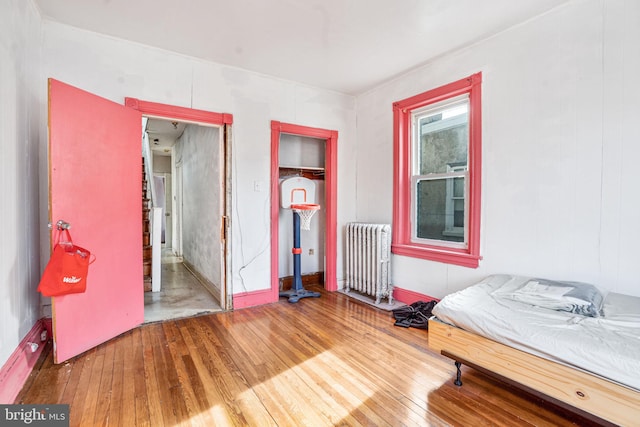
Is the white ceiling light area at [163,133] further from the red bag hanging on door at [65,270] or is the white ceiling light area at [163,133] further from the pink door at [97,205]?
the red bag hanging on door at [65,270]

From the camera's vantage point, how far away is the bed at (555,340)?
1.38m

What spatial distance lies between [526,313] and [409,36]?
2.41 meters

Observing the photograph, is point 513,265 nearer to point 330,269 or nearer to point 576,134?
point 576,134

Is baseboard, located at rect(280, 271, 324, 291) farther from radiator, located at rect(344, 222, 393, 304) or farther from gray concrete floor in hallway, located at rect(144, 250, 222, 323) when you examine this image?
gray concrete floor in hallway, located at rect(144, 250, 222, 323)

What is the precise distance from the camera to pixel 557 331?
63.1 inches

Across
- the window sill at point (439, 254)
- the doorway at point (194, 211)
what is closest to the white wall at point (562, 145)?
the window sill at point (439, 254)

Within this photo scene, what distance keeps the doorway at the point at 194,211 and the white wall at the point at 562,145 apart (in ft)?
8.36

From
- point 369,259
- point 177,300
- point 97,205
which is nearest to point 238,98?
point 97,205

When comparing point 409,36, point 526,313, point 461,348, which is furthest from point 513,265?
point 409,36

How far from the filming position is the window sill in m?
2.92

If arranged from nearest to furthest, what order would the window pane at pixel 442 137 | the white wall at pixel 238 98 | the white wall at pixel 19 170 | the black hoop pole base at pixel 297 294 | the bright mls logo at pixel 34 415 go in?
the bright mls logo at pixel 34 415 → the white wall at pixel 19 170 → the white wall at pixel 238 98 → the window pane at pixel 442 137 → the black hoop pole base at pixel 297 294

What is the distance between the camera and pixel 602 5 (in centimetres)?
213

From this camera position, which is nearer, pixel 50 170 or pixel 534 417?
pixel 534 417

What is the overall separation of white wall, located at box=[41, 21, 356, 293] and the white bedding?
222 cm
